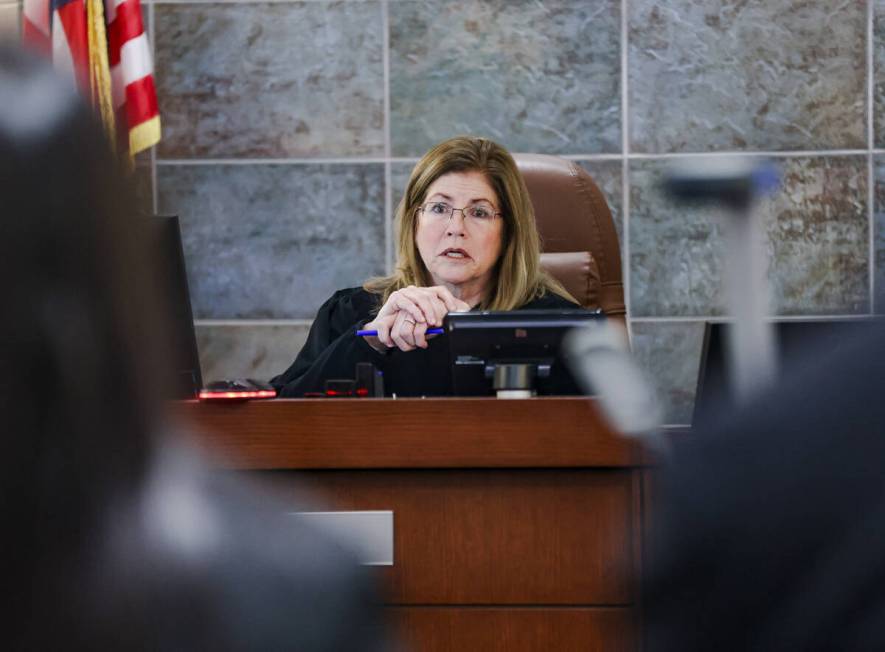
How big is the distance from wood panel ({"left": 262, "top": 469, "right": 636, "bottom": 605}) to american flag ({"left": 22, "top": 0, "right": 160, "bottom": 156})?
234 cm

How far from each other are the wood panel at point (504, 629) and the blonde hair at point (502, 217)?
4.53 ft

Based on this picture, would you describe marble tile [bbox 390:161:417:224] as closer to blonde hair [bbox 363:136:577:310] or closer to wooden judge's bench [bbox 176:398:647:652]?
blonde hair [bbox 363:136:577:310]

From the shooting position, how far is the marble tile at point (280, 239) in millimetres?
4129

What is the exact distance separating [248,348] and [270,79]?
3.06 ft

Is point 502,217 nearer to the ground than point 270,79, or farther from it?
nearer to the ground

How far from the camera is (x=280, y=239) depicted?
413 centimetres

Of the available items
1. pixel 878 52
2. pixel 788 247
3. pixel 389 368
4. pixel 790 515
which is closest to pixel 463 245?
pixel 389 368

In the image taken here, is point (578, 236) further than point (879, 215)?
No

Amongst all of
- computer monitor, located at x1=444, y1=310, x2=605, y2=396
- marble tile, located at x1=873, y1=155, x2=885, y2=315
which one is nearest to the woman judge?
computer monitor, located at x1=444, y1=310, x2=605, y2=396

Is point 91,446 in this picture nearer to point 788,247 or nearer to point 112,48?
point 112,48

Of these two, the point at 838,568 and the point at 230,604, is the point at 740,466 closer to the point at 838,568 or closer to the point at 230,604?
the point at 838,568

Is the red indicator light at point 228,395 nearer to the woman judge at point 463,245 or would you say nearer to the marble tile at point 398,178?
the woman judge at point 463,245

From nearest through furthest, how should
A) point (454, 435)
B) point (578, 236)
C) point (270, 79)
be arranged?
1. point (454, 435)
2. point (578, 236)
3. point (270, 79)

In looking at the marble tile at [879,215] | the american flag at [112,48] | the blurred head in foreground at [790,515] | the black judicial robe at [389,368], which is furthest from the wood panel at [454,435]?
the marble tile at [879,215]
